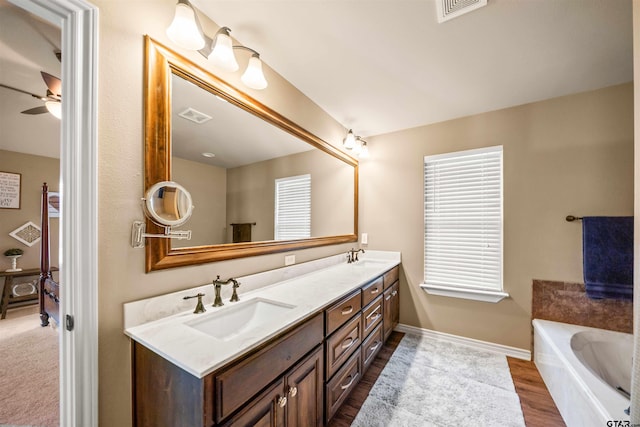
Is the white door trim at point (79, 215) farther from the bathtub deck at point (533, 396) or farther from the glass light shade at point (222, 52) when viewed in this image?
the bathtub deck at point (533, 396)

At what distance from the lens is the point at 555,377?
167 centimetres

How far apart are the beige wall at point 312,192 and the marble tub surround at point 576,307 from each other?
1904 millimetres

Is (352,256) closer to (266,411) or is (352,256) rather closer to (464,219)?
(464,219)

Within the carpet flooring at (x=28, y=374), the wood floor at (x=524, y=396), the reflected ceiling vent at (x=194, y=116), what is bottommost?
the wood floor at (x=524, y=396)

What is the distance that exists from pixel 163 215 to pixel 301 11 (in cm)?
131

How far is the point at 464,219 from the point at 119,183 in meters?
2.82

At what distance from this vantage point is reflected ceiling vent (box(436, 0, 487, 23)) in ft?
3.98

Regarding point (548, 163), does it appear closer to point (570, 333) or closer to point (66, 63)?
point (570, 333)

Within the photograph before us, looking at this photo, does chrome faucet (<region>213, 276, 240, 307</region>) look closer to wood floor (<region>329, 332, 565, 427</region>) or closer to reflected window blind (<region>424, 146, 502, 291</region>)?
wood floor (<region>329, 332, 565, 427</region>)

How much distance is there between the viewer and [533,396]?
5.68 ft

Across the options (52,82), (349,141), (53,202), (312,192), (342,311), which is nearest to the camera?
(342,311)

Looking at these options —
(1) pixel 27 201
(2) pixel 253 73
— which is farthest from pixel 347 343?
(1) pixel 27 201

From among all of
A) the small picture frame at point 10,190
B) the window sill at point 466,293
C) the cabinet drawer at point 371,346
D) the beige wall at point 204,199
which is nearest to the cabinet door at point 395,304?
the window sill at point 466,293

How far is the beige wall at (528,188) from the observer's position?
1.93 metres
